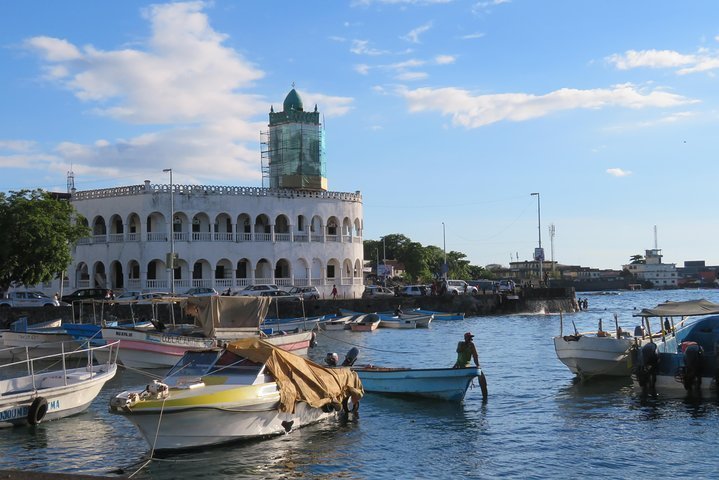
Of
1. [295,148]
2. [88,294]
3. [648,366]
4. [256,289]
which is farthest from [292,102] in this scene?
[648,366]

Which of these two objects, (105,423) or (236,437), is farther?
(105,423)

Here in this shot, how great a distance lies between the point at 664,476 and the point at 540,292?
6530 centimetres

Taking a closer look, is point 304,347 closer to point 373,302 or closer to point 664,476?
point 664,476

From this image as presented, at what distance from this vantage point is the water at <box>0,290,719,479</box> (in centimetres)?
1675

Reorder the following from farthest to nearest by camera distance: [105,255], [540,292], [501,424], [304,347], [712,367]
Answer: [540,292] < [105,255] < [304,347] < [712,367] < [501,424]

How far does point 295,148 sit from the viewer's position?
75375 millimetres

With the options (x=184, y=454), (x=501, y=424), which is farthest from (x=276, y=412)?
(x=501, y=424)

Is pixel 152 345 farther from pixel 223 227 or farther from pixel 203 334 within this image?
pixel 223 227

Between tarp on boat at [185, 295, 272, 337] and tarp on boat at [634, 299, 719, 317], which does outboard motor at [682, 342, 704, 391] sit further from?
tarp on boat at [185, 295, 272, 337]

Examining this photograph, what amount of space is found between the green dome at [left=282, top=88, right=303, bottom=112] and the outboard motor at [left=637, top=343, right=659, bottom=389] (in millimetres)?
55303

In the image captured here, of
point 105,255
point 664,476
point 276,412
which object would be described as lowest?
point 664,476

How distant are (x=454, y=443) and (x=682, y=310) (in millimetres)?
12466

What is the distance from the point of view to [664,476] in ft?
53.3

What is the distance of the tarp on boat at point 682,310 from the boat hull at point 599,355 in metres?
1.27
